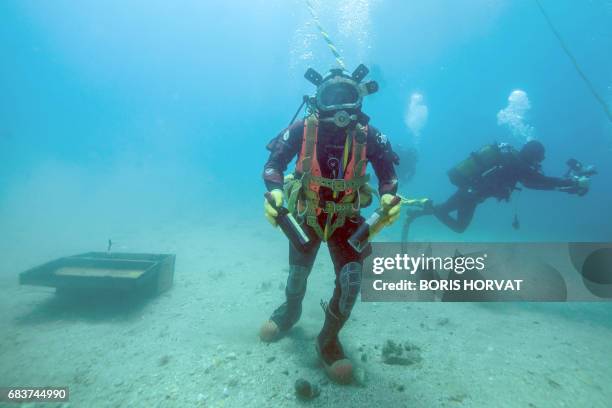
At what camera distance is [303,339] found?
162 inches

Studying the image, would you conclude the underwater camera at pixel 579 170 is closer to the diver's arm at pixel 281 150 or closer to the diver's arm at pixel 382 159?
the diver's arm at pixel 382 159

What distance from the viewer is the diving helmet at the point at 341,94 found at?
3083 mm

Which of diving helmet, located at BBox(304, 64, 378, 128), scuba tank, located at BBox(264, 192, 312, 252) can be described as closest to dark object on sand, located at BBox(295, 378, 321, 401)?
scuba tank, located at BBox(264, 192, 312, 252)

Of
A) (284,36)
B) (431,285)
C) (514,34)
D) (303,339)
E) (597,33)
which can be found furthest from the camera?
(284,36)

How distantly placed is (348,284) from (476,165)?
6.31 m

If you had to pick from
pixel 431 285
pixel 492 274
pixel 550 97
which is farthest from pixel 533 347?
pixel 550 97

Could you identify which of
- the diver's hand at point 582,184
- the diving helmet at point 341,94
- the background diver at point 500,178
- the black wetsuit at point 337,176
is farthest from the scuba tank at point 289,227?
the diver's hand at point 582,184

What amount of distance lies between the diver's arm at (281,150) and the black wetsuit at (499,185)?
626cm

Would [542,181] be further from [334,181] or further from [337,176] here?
[334,181]

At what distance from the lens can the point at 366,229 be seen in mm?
3051

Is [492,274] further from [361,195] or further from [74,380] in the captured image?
[74,380]

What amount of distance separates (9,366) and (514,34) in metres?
94.8

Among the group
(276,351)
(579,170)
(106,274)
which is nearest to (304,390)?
(276,351)

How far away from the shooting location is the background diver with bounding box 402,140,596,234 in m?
6.87
